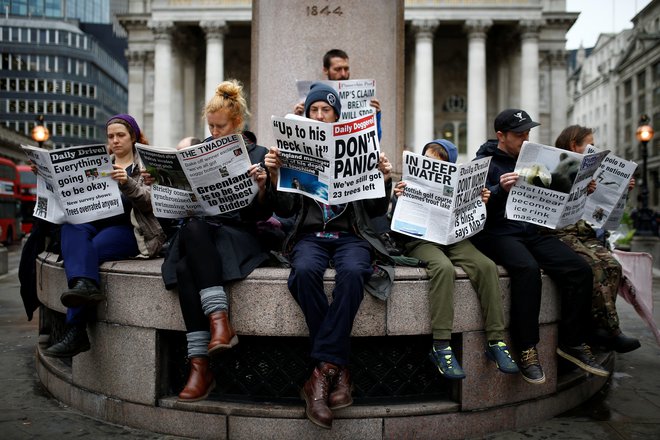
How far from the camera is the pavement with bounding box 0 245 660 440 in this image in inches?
169

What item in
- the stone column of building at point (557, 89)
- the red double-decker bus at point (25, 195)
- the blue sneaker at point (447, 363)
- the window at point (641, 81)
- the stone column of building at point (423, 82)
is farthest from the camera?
the window at point (641, 81)

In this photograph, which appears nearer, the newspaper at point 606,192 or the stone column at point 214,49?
the newspaper at point 606,192

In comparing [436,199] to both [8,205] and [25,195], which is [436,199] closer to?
[8,205]

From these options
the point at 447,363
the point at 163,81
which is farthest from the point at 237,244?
the point at 163,81

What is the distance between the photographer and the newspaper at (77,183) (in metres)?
4.56

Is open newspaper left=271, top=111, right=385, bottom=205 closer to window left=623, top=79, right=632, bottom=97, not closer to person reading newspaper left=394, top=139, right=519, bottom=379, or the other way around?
person reading newspaper left=394, top=139, right=519, bottom=379

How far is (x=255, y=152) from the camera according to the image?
16.4 feet

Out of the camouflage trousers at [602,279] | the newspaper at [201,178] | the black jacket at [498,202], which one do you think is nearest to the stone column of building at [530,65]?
the camouflage trousers at [602,279]

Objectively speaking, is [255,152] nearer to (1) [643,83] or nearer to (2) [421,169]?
(2) [421,169]

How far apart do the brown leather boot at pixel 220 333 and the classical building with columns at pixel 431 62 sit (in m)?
37.5

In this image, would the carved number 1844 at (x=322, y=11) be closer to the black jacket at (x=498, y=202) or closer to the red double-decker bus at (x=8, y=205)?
the black jacket at (x=498, y=202)

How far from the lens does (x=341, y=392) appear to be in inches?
154

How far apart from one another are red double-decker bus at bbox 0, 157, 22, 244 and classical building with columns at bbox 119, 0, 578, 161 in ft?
50.5

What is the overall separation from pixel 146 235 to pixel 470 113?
1636 inches
